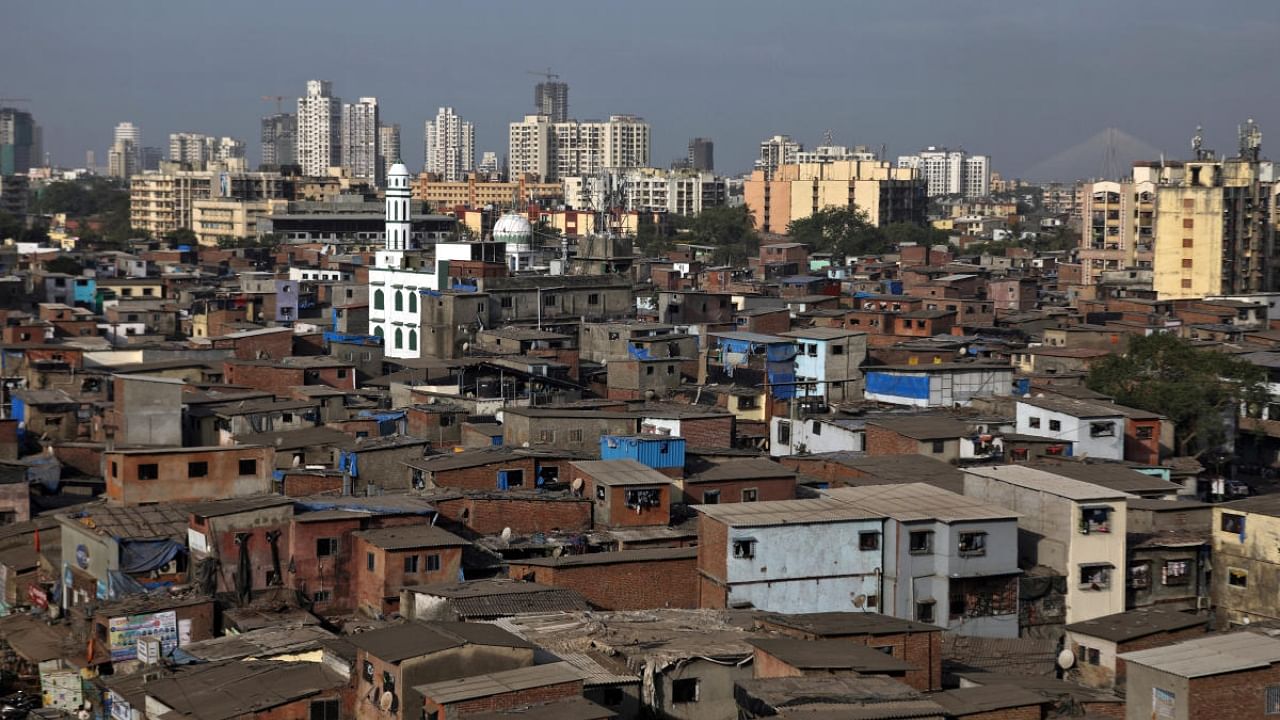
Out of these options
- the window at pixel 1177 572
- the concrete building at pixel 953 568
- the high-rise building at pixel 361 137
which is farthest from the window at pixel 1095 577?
the high-rise building at pixel 361 137

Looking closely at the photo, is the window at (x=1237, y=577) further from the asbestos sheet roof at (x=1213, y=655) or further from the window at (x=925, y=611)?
the window at (x=925, y=611)

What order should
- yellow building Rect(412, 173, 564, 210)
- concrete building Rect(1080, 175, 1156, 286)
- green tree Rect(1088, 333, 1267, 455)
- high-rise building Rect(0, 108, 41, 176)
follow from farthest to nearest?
high-rise building Rect(0, 108, 41, 176), yellow building Rect(412, 173, 564, 210), concrete building Rect(1080, 175, 1156, 286), green tree Rect(1088, 333, 1267, 455)

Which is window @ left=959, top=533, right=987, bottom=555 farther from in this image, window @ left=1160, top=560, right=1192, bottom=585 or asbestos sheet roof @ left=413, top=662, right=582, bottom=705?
asbestos sheet roof @ left=413, top=662, right=582, bottom=705

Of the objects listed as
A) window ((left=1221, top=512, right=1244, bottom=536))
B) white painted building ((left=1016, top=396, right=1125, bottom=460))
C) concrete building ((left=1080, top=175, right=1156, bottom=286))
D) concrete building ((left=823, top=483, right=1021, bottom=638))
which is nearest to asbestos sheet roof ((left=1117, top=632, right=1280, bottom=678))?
concrete building ((left=823, top=483, right=1021, bottom=638))

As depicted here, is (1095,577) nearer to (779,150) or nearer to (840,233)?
(840,233)

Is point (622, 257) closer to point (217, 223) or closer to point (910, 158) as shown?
point (217, 223)

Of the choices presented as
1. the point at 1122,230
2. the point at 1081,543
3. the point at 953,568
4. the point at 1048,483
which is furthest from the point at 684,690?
the point at 1122,230
